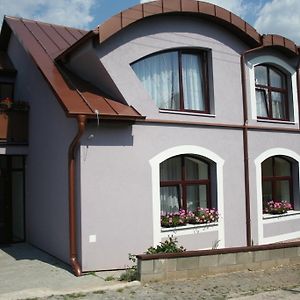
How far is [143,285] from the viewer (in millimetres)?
8141

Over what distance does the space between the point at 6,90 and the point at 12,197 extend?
11.0 ft

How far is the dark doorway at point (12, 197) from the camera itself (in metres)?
12.6

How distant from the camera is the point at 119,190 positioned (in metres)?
9.65

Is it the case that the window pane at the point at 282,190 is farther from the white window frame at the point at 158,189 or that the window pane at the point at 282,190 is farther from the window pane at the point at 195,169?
the window pane at the point at 195,169

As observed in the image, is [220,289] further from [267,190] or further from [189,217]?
[267,190]

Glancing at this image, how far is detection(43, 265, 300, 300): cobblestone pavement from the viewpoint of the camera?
24.7 ft

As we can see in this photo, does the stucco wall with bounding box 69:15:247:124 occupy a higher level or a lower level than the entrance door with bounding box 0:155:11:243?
higher

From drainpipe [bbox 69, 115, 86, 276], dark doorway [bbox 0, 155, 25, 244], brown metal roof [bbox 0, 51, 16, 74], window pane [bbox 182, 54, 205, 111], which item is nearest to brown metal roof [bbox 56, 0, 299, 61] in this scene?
window pane [bbox 182, 54, 205, 111]

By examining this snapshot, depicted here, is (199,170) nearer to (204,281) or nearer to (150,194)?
(150,194)

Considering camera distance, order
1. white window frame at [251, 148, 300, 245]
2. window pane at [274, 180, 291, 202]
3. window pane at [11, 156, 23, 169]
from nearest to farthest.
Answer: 1. white window frame at [251, 148, 300, 245]
2. window pane at [11, 156, 23, 169]
3. window pane at [274, 180, 291, 202]

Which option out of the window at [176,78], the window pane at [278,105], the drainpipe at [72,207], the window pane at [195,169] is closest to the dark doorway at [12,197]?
the drainpipe at [72,207]

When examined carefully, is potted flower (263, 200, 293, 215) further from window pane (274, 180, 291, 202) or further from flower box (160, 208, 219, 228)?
flower box (160, 208, 219, 228)

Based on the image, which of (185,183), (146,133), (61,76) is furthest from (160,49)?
(185,183)

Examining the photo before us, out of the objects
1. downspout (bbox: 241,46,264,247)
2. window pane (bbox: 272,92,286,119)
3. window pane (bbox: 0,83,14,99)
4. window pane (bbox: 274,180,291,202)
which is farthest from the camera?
window pane (bbox: 0,83,14,99)
